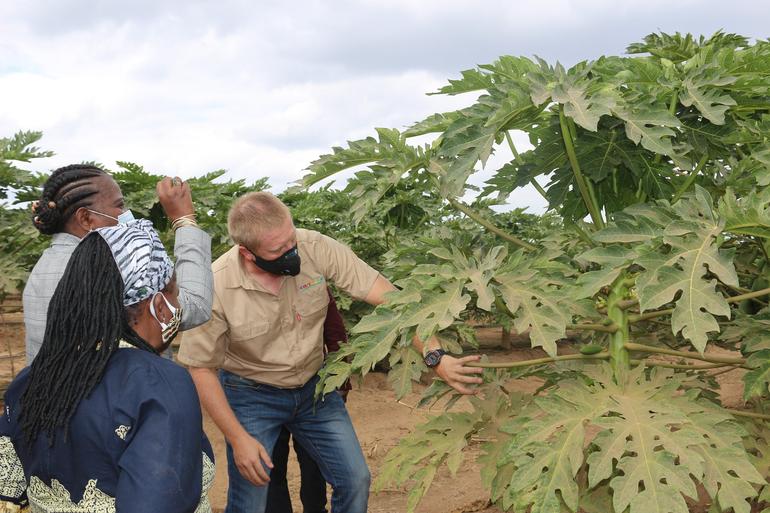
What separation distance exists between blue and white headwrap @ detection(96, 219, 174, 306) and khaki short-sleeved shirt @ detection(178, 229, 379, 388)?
4.44 ft

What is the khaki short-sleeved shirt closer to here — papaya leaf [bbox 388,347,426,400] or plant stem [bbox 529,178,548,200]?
papaya leaf [bbox 388,347,426,400]

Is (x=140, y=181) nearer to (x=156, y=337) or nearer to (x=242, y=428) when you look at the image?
(x=242, y=428)

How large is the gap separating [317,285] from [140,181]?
2.76 metres

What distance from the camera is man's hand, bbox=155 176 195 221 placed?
2.48 meters

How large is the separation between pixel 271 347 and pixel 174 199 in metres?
1.08

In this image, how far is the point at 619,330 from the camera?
104 inches

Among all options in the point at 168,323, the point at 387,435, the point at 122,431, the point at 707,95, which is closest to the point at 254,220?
the point at 168,323

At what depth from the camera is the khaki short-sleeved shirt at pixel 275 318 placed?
10.8ft

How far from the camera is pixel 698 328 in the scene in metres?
2.12

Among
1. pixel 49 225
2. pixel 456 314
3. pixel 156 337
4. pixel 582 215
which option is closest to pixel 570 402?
pixel 456 314

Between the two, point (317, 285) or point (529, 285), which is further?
point (317, 285)

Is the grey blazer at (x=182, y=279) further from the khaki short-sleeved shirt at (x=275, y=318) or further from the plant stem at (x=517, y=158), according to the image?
the plant stem at (x=517, y=158)

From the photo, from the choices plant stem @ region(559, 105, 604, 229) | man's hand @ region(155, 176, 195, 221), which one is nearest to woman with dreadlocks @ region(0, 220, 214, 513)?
man's hand @ region(155, 176, 195, 221)

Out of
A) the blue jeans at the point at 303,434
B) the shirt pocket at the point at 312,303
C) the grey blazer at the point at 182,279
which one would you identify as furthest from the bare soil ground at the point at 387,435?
the grey blazer at the point at 182,279
